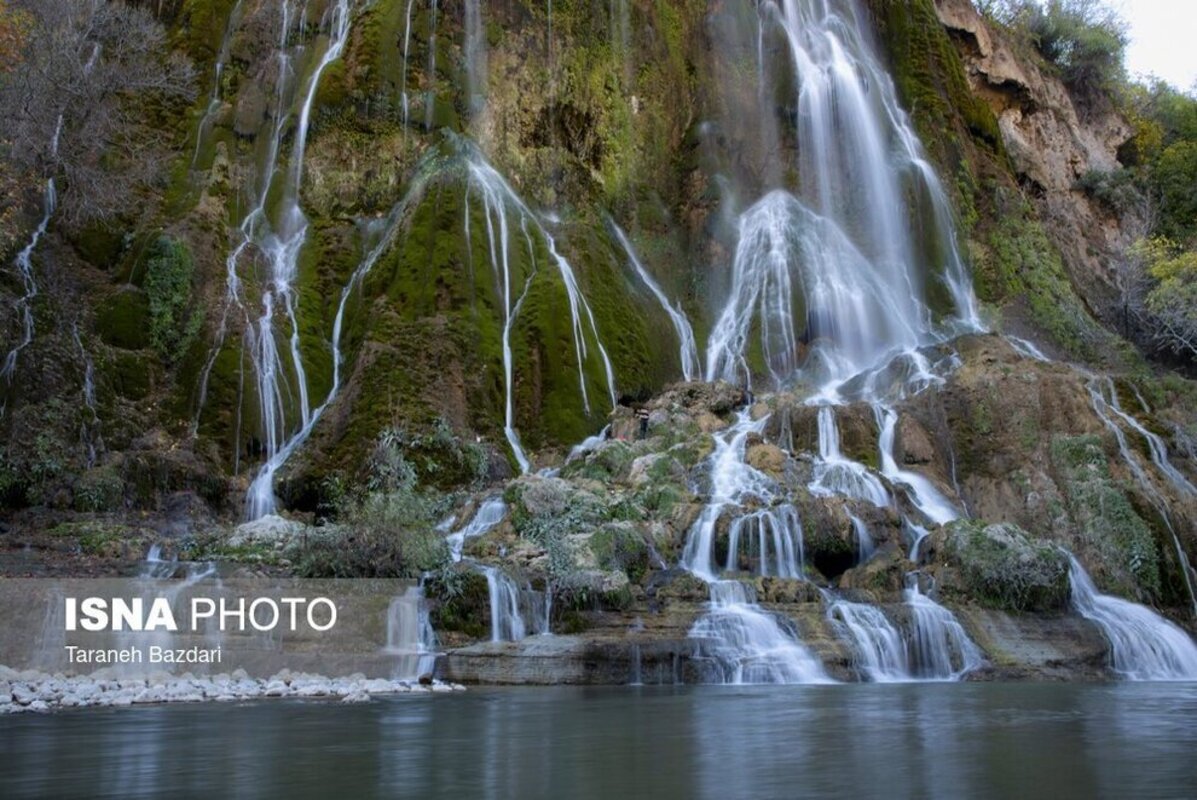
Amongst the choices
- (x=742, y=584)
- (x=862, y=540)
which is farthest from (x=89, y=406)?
(x=862, y=540)

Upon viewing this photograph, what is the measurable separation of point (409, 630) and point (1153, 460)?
16.2 m

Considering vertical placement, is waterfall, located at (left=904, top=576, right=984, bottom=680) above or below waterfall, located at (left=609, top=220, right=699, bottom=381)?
below

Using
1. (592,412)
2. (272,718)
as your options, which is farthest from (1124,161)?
(272,718)

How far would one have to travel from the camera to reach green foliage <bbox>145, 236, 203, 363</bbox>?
26.4 metres

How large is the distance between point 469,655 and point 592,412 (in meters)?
12.2

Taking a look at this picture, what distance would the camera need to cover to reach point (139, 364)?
84.4ft

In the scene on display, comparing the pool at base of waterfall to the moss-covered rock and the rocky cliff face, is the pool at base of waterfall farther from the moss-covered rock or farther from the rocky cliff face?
the rocky cliff face

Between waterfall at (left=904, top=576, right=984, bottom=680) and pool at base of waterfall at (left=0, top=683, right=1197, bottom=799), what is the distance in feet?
11.1

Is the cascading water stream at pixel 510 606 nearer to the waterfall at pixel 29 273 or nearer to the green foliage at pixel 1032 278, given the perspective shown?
the waterfall at pixel 29 273

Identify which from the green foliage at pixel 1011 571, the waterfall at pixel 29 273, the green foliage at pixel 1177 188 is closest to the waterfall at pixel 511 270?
the waterfall at pixel 29 273

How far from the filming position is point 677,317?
3186 cm

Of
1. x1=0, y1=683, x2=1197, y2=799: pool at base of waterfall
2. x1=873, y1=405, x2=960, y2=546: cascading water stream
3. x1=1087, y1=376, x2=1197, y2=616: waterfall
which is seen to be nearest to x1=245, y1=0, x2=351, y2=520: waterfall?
x1=0, y1=683, x2=1197, y2=799: pool at base of waterfall

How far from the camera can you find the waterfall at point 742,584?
15.7m

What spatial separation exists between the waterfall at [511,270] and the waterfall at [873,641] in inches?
396
